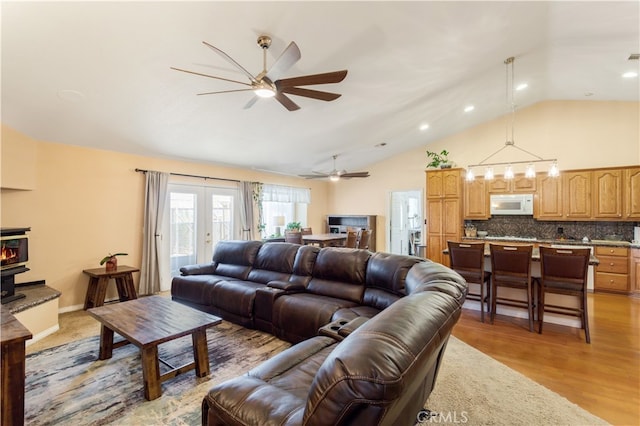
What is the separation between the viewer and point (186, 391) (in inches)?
83.3

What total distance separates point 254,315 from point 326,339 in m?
1.48

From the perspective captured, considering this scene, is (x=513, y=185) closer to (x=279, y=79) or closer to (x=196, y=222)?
(x=279, y=79)

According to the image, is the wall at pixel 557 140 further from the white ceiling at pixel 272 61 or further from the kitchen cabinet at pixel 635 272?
the kitchen cabinet at pixel 635 272

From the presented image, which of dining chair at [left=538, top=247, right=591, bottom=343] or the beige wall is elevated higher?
the beige wall

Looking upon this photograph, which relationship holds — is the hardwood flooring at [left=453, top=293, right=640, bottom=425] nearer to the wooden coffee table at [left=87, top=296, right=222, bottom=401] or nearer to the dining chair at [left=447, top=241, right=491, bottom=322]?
the dining chair at [left=447, top=241, right=491, bottom=322]

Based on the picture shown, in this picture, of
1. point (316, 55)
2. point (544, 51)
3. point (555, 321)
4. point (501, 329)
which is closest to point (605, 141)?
point (544, 51)

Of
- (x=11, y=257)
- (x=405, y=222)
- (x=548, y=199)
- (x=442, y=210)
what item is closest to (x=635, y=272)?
(x=548, y=199)

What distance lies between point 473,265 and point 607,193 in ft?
11.7

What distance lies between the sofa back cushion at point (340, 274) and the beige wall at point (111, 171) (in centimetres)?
329

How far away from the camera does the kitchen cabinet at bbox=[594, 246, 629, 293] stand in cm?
459

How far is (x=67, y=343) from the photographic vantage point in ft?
9.37

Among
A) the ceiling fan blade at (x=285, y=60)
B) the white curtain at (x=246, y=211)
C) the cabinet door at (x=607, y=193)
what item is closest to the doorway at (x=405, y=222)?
the cabinet door at (x=607, y=193)

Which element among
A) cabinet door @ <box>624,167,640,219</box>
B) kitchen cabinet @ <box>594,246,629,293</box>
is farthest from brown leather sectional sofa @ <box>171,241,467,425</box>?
cabinet door @ <box>624,167,640,219</box>

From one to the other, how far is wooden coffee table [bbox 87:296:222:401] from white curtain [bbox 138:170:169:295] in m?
1.93
